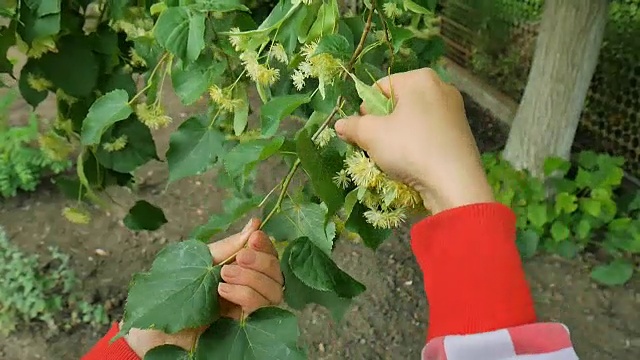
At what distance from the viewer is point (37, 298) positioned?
1783mm

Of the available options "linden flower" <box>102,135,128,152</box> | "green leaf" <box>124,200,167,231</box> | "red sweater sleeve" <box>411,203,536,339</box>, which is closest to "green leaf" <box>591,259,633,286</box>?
"green leaf" <box>124,200,167,231</box>

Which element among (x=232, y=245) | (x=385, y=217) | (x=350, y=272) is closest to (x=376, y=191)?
(x=385, y=217)

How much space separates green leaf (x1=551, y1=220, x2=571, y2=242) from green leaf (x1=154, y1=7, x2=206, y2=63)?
1.50 meters

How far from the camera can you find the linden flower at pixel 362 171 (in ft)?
1.71

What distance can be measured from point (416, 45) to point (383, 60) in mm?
163

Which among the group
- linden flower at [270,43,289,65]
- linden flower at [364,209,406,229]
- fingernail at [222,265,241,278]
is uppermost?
linden flower at [270,43,289,65]

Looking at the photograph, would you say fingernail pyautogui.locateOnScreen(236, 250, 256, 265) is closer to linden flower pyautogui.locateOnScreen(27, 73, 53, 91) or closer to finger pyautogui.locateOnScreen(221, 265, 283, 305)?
finger pyautogui.locateOnScreen(221, 265, 283, 305)

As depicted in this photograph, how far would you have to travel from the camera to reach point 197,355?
53 cm

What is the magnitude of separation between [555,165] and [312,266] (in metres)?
1.57

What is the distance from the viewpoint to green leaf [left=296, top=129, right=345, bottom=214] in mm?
518

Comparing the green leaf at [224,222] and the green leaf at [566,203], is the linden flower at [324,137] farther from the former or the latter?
the green leaf at [566,203]

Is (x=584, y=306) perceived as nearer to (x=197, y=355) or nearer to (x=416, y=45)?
(x=416, y=45)

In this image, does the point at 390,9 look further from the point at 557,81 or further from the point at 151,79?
the point at 557,81

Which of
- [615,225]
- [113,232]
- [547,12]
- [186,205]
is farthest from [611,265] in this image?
[113,232]
